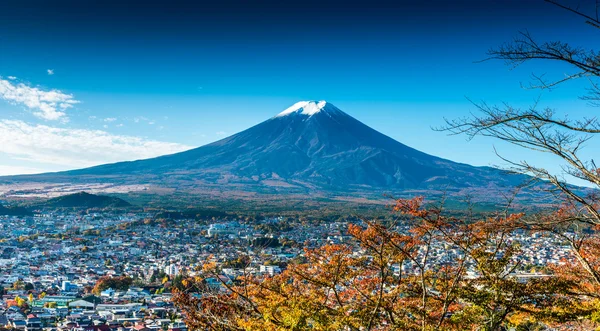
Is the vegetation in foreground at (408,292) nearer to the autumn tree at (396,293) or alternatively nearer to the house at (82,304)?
the autumn tree at (396,293)

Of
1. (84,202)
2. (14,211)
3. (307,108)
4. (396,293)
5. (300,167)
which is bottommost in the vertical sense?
(14,211)

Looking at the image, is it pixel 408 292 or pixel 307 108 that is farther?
pixel 307 108

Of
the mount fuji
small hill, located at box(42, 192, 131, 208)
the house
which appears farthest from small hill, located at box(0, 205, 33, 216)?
the house

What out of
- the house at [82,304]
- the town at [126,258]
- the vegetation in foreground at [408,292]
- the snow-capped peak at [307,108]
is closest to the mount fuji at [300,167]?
the snow-capped peak at [307,108]

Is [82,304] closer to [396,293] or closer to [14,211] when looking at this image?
[396,293]

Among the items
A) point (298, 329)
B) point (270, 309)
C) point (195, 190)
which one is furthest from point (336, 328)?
point (195, 190)

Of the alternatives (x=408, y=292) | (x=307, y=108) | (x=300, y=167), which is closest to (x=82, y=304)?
(x=408, y=292)
